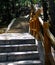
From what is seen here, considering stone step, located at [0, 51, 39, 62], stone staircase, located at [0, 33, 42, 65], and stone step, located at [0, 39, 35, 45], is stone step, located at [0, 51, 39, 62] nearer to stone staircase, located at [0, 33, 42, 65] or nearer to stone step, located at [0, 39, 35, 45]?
stone staircase, located at [0, 33, 42, 65]

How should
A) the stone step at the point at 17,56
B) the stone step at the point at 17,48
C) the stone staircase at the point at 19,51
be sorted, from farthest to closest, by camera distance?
the stone step at the point at 17,48, the stone step at the point at 17,56, the stone staircase at the point at 19,51

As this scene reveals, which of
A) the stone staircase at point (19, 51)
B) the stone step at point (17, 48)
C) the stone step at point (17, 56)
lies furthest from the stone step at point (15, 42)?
the stone step at point (17, 56)

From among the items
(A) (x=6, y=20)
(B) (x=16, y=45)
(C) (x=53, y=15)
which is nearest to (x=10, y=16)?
(A) (x=6, y=20)

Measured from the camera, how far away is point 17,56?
22.3ft

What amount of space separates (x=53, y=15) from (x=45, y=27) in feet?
8.15

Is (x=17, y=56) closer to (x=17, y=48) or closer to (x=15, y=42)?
(x=17, y=48)

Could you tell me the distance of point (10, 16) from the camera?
19547 mm

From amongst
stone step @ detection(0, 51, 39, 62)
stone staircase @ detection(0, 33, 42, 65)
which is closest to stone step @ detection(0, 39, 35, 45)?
stone staircase @ detection(0, 33, 42, 65)

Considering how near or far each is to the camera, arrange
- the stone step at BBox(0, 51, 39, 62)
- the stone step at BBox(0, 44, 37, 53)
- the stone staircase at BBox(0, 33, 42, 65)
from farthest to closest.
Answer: the stone step at BBox(0, 44, 37, 53) → the stone step at BBox(0, 51, 39, 62) → the stone staircase at BBox(0, 33, 42, 65)

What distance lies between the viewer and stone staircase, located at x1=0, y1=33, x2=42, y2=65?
6.63 metres

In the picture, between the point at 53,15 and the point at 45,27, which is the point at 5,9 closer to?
the point at 53,15

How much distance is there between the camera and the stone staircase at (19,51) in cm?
663

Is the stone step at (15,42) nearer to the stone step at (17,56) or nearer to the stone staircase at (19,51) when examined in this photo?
the stone staircase at (19,51)

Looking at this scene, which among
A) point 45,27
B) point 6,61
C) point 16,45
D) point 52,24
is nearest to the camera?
point 45,27
